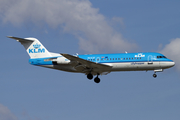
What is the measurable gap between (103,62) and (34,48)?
36.0 ft

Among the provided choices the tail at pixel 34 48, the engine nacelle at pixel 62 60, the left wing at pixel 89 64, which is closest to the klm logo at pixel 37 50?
the tail at pixel 34 48

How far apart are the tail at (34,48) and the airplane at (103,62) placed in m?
0.16

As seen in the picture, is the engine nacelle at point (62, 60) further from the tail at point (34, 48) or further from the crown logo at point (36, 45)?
the crown logo at point (36, 45)

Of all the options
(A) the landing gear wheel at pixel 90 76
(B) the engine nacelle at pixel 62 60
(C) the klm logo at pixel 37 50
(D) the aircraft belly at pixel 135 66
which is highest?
(C) the klm logo at pixel 37 50

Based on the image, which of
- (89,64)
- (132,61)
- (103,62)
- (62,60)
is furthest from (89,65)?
(132,61)

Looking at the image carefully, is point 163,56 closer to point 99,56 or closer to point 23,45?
point 99,56

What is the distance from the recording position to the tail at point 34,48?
4400 centimetres

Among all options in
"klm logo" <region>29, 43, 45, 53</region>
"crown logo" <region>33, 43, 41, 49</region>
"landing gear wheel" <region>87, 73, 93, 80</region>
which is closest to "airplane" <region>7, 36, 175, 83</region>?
"landing gear wheel" <region>87, 73, 93, 80</region>

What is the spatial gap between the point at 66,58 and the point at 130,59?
342 inches

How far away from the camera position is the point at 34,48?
4444cm

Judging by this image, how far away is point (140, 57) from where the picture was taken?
39812mm

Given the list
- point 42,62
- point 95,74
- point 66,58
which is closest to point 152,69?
point 95,74

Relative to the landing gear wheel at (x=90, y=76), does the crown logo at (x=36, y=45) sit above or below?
above

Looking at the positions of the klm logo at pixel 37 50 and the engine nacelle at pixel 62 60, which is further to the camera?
the klm logo at pixel 37 50
